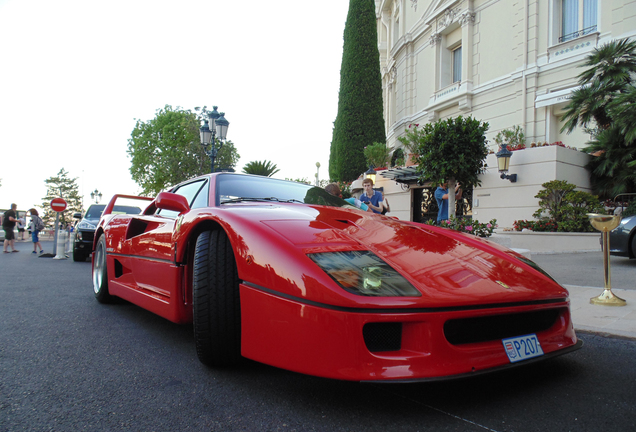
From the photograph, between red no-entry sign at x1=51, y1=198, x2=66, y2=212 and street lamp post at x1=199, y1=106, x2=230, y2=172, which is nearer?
street lamp post at x1=199, y1=106, x2=230, y2=172

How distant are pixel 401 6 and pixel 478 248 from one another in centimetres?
2299

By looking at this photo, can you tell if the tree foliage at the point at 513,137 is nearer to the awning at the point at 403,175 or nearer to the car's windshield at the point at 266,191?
the awning at the point at 403,175

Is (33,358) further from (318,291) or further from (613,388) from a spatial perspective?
(613,388)

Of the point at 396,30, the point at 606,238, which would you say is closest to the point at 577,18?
the point at 396,30

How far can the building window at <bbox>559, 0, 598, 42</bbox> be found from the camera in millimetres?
12984

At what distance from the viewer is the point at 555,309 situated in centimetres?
191

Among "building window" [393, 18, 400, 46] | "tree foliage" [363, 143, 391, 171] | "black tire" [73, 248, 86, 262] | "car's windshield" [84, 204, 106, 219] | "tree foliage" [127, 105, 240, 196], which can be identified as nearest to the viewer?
"black tire" [73, 248, 86, 262]

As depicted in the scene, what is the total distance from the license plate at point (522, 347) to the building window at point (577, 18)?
48.8 ft

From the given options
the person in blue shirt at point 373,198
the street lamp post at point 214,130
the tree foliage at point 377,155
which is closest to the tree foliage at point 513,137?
the tree foliage at point 377,155

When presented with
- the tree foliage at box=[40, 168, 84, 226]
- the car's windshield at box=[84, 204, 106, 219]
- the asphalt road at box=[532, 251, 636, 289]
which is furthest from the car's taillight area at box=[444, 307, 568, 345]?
the tree foliage at box=[40, 168, 84, 226]

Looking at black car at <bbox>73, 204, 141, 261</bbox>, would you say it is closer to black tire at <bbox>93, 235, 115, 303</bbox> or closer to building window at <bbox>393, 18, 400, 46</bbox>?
black tire at <bbox>93, 235, 115, 303</bbox>

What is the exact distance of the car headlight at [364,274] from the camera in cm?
159

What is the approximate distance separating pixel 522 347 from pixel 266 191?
74.7 inches

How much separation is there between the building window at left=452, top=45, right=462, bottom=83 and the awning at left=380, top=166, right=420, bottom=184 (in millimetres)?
6245
